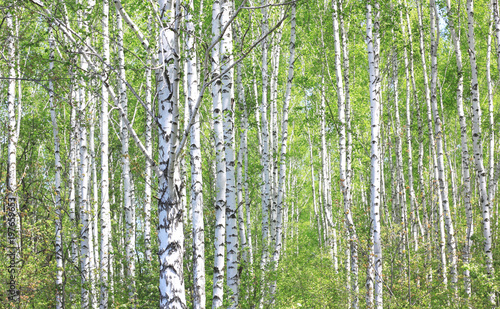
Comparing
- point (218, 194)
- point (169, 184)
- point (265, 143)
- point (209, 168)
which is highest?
point (265, 143)

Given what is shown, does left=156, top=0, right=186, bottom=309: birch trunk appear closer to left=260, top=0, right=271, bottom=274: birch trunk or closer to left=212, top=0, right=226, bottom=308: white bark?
left=212, top=0, right=226, bottom=308: white bark

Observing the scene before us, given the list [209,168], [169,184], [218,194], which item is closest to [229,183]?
[218,194]

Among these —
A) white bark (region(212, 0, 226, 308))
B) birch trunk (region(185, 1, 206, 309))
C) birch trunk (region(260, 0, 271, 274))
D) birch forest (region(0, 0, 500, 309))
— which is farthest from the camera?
birch trunk (region(260, 0, 271, 274))

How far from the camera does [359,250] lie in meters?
8.00

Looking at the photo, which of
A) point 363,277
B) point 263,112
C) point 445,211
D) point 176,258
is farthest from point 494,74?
point 176,258

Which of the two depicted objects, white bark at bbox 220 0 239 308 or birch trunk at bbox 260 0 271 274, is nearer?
Answer: white bark at bbox 220 0 239 308

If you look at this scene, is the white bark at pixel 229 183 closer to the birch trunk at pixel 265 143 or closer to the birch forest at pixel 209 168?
the birch forest at pixel 209 168

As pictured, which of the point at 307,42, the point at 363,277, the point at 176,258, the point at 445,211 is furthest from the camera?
the point at 307,42

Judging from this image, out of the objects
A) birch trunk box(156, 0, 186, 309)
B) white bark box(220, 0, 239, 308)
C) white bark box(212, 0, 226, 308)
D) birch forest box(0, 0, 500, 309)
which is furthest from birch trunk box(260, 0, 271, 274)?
birch trunk box(156, 0, 186, 309)

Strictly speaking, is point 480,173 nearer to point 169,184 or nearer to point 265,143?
point 265,143

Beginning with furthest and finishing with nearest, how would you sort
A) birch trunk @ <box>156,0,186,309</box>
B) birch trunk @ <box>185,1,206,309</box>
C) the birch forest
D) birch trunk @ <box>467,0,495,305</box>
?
birch trunk @ <box>467,0,495,305</box>, birch trunk @ <box>185,1,206,309</box>, the birch forest, birch trunk @ <box>156,0,186,309</box>

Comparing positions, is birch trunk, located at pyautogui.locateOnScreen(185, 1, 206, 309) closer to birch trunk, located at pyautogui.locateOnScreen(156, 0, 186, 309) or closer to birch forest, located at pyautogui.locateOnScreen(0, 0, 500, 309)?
birch forest, located at pyautogui.locateOnScreen(0, 0, 500, 309)

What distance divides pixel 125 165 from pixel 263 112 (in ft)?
11.4

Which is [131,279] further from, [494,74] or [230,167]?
[494,74]
